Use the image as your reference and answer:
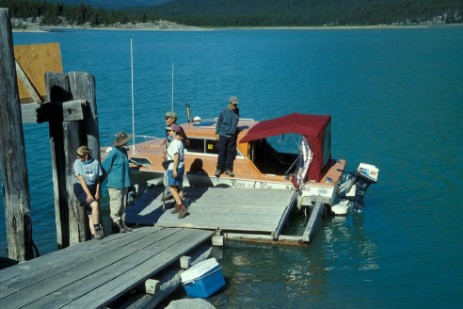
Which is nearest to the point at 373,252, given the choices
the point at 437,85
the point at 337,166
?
the point at 337,166

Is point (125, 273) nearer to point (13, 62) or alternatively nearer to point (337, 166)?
point (13, 62)

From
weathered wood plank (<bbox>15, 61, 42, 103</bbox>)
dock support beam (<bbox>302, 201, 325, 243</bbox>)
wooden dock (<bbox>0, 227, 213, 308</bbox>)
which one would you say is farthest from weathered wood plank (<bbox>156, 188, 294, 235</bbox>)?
weathered wood plank (<bbox>15, 61, 42, 103</bbox>)

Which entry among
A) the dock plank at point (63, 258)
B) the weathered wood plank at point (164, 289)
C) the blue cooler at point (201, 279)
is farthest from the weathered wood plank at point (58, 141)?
the blue cooler at point (201, 279)

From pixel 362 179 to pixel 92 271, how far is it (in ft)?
26.0

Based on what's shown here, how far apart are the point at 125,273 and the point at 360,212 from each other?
7835 mm

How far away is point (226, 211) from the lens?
12656 millimetres

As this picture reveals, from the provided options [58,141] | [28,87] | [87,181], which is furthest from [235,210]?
[28,87]

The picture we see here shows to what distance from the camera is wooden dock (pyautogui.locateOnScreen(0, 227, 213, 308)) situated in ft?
25.2

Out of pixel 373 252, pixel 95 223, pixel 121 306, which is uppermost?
pixel 95 223

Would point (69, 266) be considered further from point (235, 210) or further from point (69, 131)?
point (235, 210)

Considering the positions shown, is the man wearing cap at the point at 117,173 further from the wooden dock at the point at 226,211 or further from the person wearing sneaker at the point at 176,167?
the wooden dock at the point at 226,211

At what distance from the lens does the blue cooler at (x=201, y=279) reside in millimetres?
9609

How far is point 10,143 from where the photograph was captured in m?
8.66

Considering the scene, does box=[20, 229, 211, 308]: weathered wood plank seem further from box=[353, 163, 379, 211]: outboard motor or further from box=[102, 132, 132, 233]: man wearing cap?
box=[353, 163, 379, 211]: outboard motor
